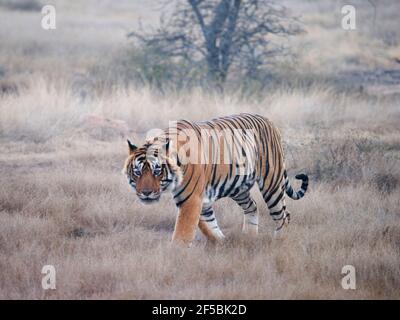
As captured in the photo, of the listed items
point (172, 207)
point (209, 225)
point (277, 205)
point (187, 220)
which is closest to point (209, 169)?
point (187, 220)

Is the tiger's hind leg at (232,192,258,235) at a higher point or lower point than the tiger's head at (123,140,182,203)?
lower

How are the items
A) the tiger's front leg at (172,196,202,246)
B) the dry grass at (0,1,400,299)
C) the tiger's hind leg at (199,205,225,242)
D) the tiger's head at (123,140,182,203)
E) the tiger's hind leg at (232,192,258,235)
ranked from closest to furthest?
1. the dry grass at (0,1,400,299)
2. the tiger's head at (123,140,182,203)
3. the tiger's front leg at (172,196,202,246)
4. the tiger's hind leg at (199,205,225,242)
5. the tiger's hind leg at (232,192,258,235)

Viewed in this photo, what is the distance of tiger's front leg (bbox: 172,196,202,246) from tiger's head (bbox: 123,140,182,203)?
0.19 meters

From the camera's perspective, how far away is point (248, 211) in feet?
23.5

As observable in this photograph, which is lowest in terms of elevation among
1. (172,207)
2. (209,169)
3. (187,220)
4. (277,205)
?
(172,207)

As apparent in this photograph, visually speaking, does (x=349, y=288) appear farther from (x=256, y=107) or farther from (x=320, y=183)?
(x=256, y=107)

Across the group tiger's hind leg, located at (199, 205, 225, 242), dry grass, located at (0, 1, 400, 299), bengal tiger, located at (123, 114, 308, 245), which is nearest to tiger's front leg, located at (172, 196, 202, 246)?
bengal tiger, located at (123, 114, 308, 245)

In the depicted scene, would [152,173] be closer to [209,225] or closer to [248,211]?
[209,225]

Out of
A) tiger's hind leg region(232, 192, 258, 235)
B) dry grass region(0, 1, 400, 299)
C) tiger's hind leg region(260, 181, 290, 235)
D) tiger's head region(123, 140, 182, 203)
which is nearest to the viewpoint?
dry grass region(0, 1, 400, 299)

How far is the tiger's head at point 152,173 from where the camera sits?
593 cm

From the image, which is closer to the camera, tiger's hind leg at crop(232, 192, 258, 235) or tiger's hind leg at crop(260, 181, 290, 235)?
tiger's hind leg at crop(260, 181, 290, 235)

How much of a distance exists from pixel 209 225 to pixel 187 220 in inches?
28.1

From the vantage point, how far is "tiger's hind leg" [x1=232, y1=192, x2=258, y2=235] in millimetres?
7098

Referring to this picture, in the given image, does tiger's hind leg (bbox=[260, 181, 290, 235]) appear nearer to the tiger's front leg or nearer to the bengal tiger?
the bengal tiger
